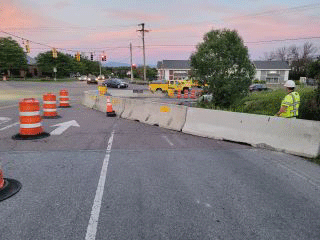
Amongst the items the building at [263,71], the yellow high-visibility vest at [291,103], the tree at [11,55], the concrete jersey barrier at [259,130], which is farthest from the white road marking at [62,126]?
the tree at [11,55]

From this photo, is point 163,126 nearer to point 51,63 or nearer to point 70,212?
point 70,212

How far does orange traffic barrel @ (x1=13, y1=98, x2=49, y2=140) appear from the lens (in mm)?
8459

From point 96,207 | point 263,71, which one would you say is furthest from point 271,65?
point 96,207

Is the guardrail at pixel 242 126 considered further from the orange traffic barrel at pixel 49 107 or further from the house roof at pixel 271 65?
the house roof at pixel 271 65

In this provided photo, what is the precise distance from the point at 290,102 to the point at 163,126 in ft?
16.0

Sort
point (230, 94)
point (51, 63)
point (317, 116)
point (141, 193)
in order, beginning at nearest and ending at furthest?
point (141, 193), point (317, 116), point (230, 94), point (51, 63)

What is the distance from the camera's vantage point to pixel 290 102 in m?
7.42

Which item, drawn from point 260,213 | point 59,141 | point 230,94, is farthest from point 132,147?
point 230,94

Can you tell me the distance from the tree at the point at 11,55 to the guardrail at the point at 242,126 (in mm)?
74034

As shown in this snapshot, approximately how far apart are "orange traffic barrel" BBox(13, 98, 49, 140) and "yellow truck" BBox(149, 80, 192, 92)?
26.9 metres

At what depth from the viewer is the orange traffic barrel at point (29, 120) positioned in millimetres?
8459

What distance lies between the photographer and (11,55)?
73.6 meters

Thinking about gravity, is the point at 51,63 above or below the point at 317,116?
above

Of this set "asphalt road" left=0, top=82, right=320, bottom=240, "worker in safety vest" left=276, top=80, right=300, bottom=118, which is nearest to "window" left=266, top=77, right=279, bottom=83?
"worker in safety vest" left=276, top=80, right=300, bottom=118
